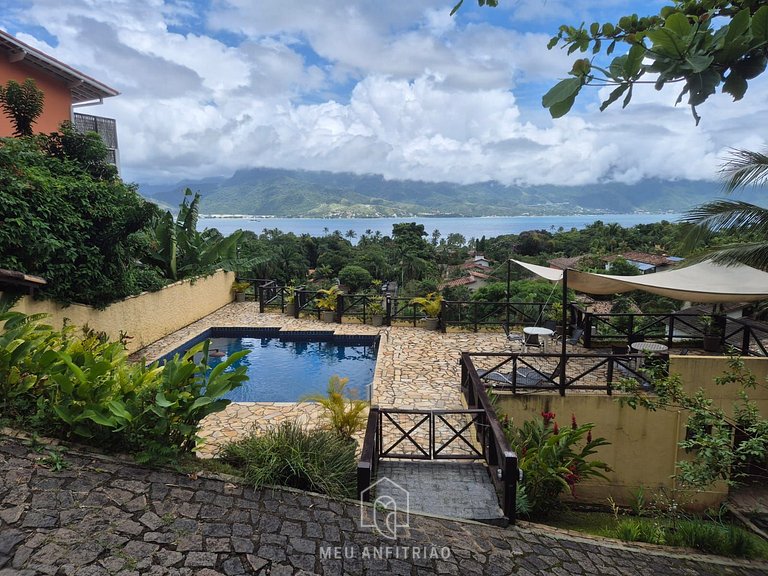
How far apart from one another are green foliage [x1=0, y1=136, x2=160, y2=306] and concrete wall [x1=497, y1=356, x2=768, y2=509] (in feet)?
28.8

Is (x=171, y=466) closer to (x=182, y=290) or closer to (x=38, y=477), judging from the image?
(x=38, y=477)

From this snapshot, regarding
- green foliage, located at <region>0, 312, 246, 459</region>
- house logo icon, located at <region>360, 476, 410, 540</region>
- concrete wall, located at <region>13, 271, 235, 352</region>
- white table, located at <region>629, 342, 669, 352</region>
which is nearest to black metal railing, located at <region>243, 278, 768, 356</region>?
white table, located at <region>629, 342, 669, 352</region>

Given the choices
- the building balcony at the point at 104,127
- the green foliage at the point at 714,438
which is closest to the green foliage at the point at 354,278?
the building balcony at the point at 104,127

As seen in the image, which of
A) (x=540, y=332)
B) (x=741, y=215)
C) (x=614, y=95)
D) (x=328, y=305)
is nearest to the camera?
(x=614, y=95)

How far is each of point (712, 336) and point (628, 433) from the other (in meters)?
3.73

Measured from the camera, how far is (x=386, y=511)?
4.21 m

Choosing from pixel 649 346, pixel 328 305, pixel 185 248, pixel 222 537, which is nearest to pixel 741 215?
pixel 649 346

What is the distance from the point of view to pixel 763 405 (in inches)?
289

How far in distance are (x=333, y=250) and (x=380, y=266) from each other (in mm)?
5783

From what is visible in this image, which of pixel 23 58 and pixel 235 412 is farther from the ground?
pixel 23 58

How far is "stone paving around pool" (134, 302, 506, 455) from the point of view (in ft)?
24.5

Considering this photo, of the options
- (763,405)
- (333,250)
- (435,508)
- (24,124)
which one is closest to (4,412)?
(435,508)

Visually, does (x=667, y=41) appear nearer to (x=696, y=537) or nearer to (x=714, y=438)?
(x=714, y=438)

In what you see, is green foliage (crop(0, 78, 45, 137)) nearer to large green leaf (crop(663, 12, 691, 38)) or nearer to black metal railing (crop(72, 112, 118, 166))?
black metal railing (crop(72, 112, 118, 166))
